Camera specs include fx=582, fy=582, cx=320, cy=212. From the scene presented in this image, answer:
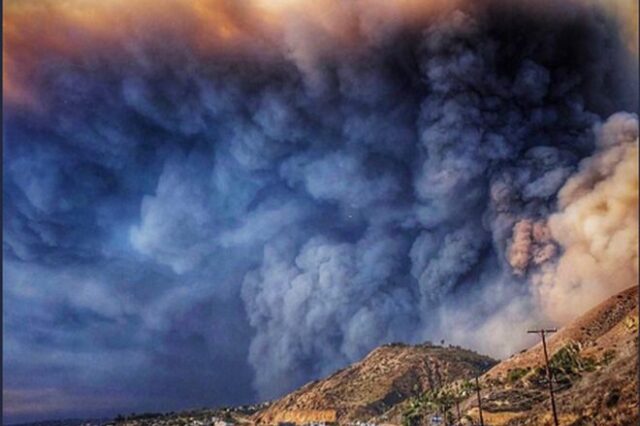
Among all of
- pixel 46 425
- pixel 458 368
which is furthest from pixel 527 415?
pixel 46 425

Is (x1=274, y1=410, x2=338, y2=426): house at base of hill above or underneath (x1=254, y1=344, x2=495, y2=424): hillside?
underneath

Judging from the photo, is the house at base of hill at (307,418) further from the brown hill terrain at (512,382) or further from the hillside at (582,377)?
the hillside at (582,377)

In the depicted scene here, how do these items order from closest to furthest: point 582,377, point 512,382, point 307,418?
point 582,377 → point 512,382 → point 307,418

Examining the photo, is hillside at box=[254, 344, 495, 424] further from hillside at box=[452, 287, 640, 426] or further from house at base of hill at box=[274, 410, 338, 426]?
hillside at box=[452, 287, 640, 426]

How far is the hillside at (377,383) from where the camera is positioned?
9781cm

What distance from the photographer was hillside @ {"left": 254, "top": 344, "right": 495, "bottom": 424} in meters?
97.8

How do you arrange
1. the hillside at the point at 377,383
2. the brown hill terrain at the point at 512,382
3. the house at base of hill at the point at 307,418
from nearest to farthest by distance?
the brown hill terrain at the point at 512,382
the hillside at the point at 377,383
the house at base of hill at the point at 307,418

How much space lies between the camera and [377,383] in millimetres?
105438

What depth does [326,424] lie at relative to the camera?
9262 centimetres

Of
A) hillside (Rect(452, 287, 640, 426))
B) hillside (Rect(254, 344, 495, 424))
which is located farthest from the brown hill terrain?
hillside (Rect(254, 344, 495, 424))

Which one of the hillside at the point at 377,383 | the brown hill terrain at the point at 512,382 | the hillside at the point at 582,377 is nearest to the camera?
the hillside at the point at 582,377

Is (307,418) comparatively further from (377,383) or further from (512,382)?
(512,382)

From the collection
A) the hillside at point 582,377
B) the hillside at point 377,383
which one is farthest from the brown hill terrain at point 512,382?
the hillside at point 377,383

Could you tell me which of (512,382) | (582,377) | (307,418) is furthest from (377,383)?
(582,377)
